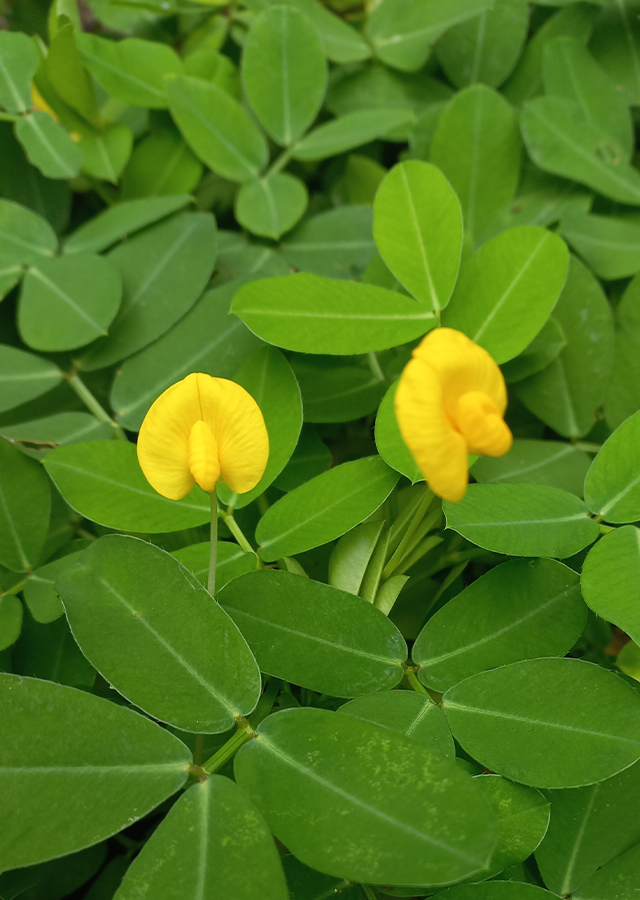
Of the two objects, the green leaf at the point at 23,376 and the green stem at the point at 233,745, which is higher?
the green leaf at the point at 23,376

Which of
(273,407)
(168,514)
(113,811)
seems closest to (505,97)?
(273,407)

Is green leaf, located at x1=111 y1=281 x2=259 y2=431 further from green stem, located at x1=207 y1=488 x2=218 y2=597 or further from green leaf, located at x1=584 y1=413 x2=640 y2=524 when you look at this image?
green leaf, located at x1=584 y1=413 x2=640 y2=524

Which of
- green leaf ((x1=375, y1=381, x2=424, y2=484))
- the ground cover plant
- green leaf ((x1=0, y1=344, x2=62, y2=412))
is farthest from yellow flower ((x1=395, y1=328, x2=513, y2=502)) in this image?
green leaf ((x1=0, y1=344, x2=62, y2=412))

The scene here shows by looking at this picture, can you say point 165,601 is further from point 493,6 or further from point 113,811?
point 493,6

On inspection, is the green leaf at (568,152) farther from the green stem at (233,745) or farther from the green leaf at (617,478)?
the green stem at (233,745)

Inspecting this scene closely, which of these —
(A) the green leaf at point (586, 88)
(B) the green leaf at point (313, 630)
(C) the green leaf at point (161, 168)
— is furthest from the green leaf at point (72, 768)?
(A) the green leaf at point (586, 88)
